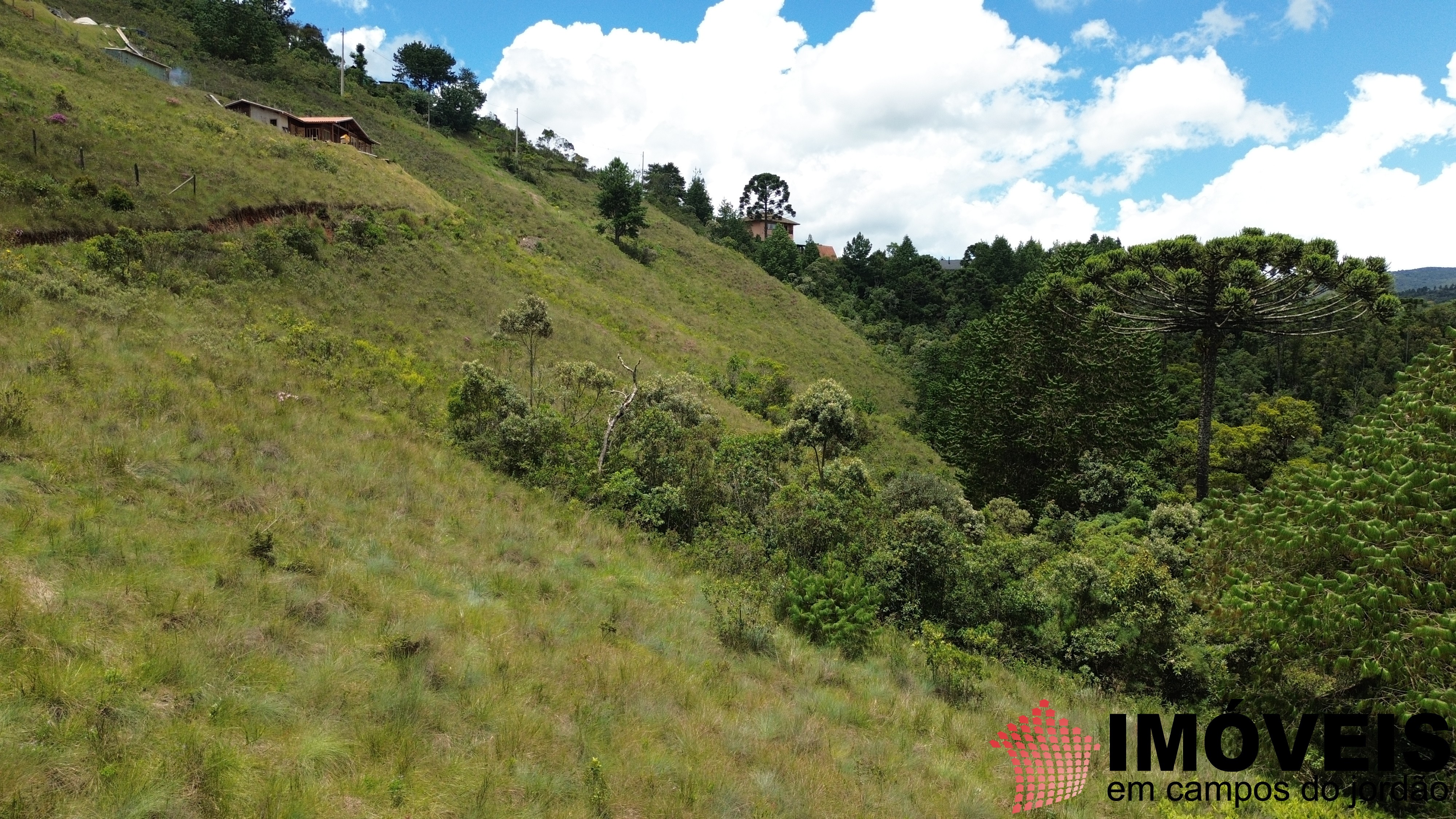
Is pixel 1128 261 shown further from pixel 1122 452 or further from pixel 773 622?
pixel 773 622

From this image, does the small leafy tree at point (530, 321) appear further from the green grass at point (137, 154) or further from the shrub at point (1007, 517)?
the shrub at point (1007, 517)

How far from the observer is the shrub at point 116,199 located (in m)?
17.9

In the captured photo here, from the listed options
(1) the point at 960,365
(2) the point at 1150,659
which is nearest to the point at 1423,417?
(2) the point at 1150,659

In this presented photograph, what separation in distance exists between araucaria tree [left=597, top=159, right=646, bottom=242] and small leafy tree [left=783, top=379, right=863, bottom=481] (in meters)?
40.4

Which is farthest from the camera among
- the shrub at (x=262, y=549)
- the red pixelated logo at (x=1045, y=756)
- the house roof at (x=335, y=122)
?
the house roof at (x=335, y=122)

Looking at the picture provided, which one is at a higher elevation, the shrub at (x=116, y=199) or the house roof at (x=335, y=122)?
the house roof at (x=335, y=122)

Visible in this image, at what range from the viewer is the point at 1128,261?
1922 centimetres

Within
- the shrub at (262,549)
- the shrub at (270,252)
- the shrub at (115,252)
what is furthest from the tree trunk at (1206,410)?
the shrub at (115,252)

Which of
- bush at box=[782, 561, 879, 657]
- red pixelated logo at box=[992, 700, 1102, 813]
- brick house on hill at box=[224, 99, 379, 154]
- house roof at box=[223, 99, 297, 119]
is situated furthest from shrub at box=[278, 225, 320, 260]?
red pixelated logo at box=[992, 700, 1102, 813]

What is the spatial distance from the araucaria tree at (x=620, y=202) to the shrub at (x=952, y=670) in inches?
1889

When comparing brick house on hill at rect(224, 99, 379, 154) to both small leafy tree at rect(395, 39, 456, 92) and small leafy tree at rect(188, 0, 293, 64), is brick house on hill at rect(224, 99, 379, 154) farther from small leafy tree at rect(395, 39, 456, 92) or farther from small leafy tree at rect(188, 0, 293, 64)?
small leafy tree at rect(395, 39, 456, 92)

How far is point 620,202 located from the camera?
5281cm

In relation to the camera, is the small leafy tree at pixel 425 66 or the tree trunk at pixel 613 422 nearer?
the tree trunk at pixel 613 422

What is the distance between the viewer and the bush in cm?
994
